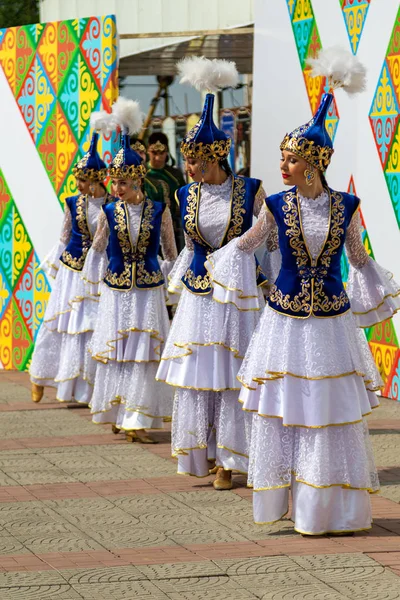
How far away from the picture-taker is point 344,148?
33.6ft

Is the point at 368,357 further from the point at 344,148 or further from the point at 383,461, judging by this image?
the point at 344,148

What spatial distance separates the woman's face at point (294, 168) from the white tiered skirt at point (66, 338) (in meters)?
3.81

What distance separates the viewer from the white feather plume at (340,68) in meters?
6.08

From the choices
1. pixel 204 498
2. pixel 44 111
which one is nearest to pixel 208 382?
pixel 204 498

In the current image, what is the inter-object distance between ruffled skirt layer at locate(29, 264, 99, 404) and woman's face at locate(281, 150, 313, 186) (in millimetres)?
3829

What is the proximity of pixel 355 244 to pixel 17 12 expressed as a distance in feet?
81.7

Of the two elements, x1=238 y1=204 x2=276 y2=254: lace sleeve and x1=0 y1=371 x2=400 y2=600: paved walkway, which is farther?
x1=238 y1=204 x2=276 y2=254: lace sleeve

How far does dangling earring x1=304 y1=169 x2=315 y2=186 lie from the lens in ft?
19.0

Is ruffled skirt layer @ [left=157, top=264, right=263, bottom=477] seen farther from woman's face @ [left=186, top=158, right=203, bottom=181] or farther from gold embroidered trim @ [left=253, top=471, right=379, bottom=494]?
gold embroidered trim @ [left=253, top=471, right=379, bottom=494]

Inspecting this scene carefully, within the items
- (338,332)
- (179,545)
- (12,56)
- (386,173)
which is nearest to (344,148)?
(386,173)

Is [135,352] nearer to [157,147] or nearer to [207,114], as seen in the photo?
[207,114]

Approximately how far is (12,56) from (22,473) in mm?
5434

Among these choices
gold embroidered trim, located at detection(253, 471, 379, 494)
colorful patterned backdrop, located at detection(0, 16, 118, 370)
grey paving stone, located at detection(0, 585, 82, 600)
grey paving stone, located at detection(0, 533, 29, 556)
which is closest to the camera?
grey paving stone, located at detection(0, 585, 82, 600)

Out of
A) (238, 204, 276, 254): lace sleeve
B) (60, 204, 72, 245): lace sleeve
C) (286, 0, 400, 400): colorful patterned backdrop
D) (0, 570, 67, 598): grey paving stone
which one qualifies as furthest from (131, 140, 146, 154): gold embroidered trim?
(0, 570, 67, 598): grey paving stone
